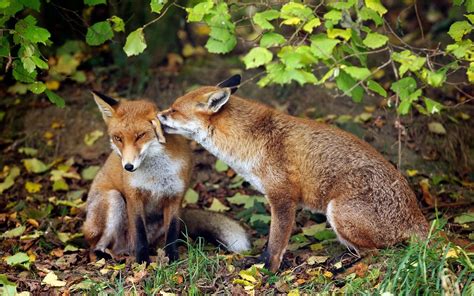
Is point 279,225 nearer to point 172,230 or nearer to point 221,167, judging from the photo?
point 172,230

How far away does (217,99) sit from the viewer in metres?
5.57

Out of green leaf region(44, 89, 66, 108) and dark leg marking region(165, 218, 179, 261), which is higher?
green leaf region(44, 89, 66, 108)

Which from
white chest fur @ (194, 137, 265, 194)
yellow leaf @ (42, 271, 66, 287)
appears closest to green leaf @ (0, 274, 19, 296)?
yellow leaf @ (42, 271, 66, 287)

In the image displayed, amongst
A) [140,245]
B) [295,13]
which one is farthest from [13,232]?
[295,13]

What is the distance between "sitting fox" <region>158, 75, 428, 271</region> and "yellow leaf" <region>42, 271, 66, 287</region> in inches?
55.4

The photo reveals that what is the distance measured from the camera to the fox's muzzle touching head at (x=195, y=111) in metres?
5.56

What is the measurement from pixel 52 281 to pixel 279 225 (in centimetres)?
175

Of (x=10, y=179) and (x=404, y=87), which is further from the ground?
(x=404, y=87)

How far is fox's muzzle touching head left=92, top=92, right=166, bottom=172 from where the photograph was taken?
5480mm

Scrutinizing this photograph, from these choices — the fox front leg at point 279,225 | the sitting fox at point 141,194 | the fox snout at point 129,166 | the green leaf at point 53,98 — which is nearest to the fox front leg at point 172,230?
the sitting fox at point 141,194

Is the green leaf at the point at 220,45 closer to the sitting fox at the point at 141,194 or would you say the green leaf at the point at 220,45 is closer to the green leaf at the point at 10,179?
the sitting fox at the point at 141,194

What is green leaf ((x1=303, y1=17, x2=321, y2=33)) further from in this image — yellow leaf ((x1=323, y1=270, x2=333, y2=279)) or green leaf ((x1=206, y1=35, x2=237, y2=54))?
yellow leaf ((x1=323, y1=270, x2=333, y2=279))

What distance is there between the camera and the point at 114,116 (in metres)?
5.77

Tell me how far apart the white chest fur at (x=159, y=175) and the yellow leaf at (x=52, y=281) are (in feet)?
3.11
